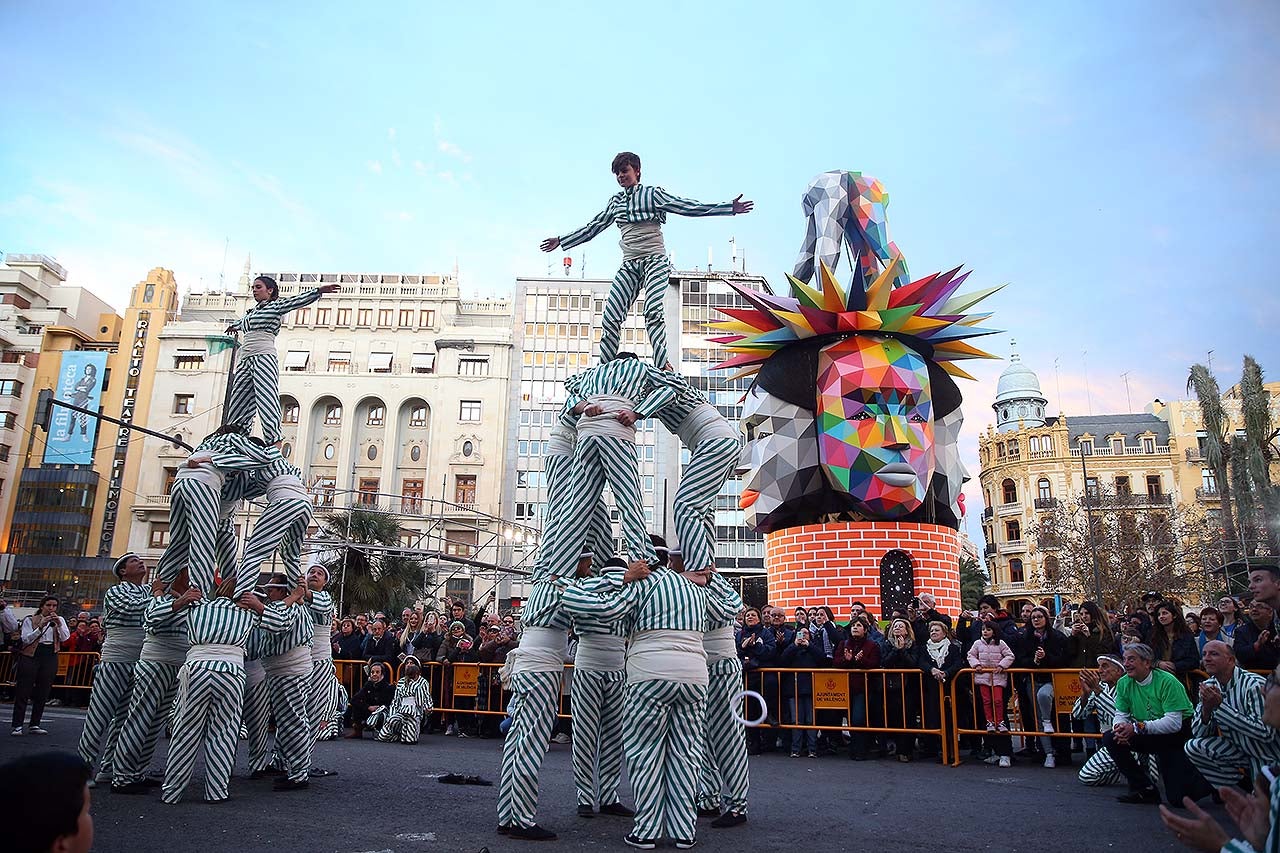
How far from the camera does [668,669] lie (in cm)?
556

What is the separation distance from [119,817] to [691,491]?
4311 mm

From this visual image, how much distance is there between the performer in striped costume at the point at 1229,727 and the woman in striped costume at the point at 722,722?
3.03 meters

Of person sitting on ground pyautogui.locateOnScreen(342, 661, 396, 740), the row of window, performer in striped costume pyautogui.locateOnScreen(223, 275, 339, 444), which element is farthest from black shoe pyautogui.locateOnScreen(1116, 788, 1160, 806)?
the row of window

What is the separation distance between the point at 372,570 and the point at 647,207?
30101 mm

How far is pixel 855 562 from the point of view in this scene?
57.2ft

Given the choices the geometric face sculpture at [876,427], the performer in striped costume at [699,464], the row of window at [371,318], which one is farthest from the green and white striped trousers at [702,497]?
the row of window at [371,318]

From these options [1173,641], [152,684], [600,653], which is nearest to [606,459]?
[600,653]

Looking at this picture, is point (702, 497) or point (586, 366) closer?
point (702, 497)


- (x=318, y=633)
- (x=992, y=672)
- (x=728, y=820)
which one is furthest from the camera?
(x=992, y=672)

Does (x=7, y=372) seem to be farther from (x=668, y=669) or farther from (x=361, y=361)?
(x=668, y=669)

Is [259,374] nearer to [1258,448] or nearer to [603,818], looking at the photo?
[603,818]

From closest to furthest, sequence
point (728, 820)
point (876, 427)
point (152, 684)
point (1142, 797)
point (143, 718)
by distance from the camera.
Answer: point (728, 820)
point (143, 718)
point (152, 684)
point (1142, 797)
point (876, 427)

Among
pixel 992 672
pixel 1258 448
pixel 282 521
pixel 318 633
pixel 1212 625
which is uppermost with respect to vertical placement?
pixel 1258 448

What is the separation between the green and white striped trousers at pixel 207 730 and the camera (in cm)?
653
